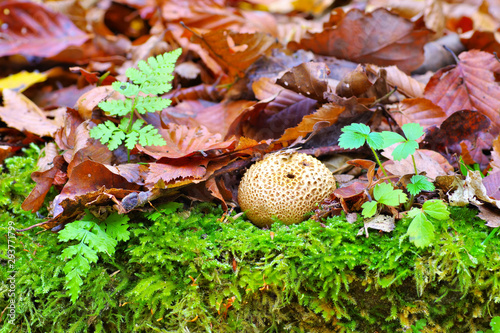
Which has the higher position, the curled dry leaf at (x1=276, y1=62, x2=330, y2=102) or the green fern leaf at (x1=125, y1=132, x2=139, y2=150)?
the curled dry leaf at (x1=276, y1=62, x2=330, y2=102)

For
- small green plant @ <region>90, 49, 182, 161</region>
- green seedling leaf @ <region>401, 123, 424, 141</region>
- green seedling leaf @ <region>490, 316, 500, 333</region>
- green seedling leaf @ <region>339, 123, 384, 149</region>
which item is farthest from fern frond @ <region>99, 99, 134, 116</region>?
green seedling leaf @ <region>490, 316, 500, 333</region>

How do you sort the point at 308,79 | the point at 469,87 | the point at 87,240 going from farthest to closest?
the point at 469,87 < the point at 308,79 < the point at 87,240

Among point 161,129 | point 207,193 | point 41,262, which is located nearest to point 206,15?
point 161,129

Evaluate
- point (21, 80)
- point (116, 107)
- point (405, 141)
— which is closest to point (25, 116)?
point (21, 80)

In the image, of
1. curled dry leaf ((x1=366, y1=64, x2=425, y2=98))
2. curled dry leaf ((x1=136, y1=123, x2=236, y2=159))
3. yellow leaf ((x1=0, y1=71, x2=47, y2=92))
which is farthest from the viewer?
yellow leaf ((x1=0, y1=71, x2=47, y2=92))

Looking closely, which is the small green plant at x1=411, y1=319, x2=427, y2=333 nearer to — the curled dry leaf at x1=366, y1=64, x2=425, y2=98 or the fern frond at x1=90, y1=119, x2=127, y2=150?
the curled dry leaf at x1=366, y1=64, x2=425, y2=98

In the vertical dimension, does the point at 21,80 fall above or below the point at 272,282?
above

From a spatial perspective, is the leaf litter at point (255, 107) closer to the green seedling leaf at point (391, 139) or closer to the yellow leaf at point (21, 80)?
the yellow leaf at point (21, 80)

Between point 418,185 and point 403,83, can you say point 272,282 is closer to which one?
point 418,185

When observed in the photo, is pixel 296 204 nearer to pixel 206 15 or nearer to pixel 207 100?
pixel 207 100
